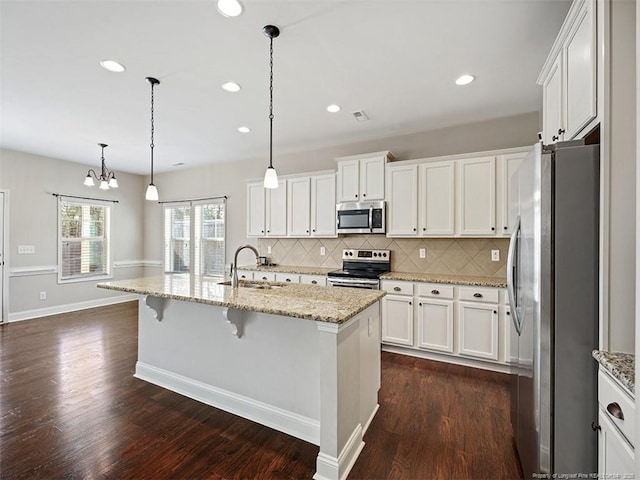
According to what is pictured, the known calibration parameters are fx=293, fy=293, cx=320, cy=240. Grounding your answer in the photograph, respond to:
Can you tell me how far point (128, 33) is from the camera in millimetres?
2035

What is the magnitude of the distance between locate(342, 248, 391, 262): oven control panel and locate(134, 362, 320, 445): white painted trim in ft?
8.00

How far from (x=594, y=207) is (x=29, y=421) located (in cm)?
379

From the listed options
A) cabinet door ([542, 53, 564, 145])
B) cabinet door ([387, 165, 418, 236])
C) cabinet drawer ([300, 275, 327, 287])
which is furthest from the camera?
cabinet drawer ([300, 275, 327, 287])

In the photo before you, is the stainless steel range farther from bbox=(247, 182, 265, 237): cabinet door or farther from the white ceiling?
the white ceiling

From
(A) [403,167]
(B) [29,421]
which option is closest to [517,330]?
(A) [403,167]

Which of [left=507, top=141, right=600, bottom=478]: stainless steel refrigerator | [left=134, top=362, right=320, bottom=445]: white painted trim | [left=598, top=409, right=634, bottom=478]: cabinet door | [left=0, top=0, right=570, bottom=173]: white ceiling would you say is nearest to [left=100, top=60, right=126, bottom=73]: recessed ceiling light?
[left=0, top=0, right=570, bottom=173]: white ceiling

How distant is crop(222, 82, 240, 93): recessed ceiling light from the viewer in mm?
2730

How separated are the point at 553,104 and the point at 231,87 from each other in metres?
2.60

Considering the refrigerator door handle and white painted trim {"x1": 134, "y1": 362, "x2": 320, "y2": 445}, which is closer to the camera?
the refrigerator door handle

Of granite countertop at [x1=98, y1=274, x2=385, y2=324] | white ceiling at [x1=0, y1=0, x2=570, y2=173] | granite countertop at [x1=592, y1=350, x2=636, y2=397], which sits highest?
white ceiling at [x1=0, y1=0, x2=570, y2=173]

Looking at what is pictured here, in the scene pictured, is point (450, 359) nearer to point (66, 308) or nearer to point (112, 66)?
point (112, 66)

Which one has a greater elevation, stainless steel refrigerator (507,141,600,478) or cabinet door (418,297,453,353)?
stainless steel refrigerator (507,141,600,478)

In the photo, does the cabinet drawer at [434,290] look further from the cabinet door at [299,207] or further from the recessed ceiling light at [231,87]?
the recessed ceiling light at [231,87]

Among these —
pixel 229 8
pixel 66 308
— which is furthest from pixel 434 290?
pixel 66 308
